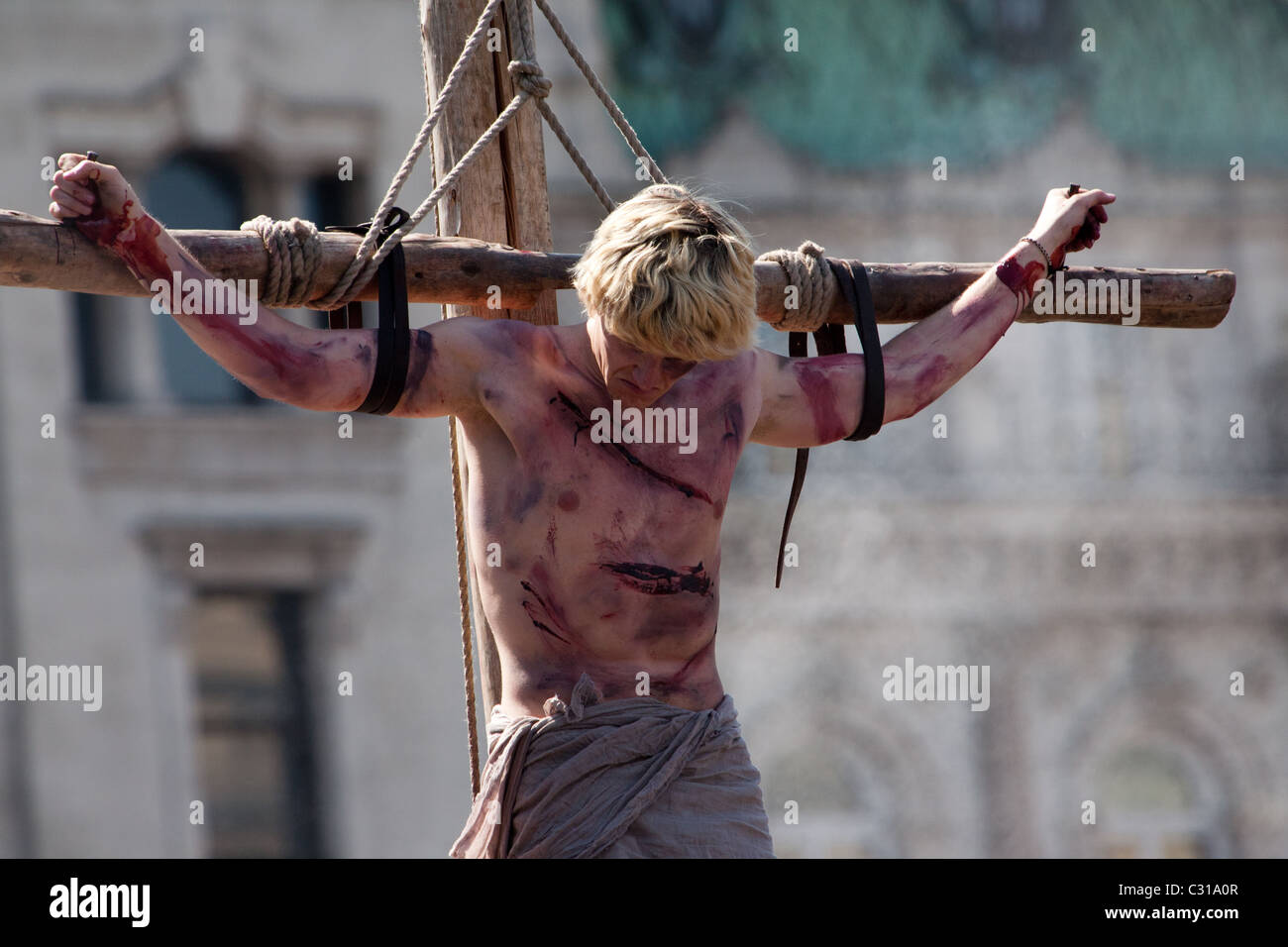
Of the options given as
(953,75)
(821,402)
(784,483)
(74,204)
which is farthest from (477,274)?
(953,75)

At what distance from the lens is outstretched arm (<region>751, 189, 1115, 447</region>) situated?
476 cm

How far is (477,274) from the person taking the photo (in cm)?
485

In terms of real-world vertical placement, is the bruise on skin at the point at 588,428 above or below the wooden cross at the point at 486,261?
below

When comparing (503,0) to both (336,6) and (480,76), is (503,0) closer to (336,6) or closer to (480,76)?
(480,76)

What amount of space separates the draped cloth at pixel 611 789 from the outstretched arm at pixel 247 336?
0.72 metres

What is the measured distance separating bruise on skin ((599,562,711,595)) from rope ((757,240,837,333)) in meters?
0.86

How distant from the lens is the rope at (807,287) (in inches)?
199

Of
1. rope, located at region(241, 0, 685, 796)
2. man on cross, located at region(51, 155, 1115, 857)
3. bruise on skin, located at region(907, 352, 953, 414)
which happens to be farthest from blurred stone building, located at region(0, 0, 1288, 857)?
man on cross, located at region(51, 155, 1115, 857)

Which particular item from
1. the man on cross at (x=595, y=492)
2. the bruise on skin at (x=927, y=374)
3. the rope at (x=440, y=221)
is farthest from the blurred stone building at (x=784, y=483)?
the man on cross at (x=595, y=492)

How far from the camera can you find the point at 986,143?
1989 centimetres

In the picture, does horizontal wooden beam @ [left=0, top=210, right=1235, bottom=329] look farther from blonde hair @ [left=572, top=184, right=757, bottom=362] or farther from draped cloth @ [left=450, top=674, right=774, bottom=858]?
draped cloth @ [left=450, top=674, right=774, bottom=858]

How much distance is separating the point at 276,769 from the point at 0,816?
7.04ft

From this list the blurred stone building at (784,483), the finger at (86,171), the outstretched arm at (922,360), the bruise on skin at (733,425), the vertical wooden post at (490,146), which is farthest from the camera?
the blurred stone building at (784,483)

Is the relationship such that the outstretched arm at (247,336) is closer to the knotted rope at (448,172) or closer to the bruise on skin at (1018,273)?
the knotted rope at (448,172)
